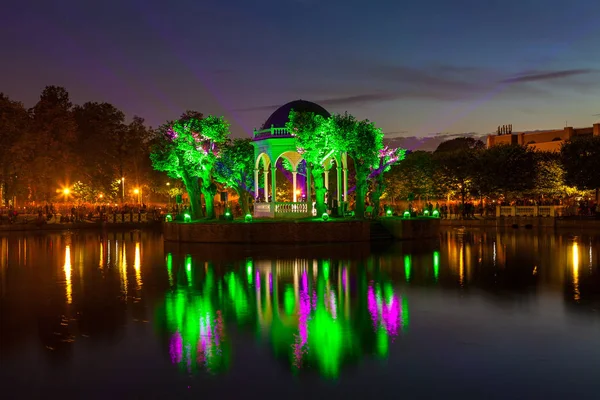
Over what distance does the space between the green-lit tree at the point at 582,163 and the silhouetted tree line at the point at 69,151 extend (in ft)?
160

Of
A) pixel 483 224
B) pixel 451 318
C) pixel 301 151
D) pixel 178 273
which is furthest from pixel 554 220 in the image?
pixel 451 318

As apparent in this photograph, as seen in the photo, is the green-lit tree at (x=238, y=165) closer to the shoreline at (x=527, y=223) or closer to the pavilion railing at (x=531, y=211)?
the shoreline at (x=527, y=223)

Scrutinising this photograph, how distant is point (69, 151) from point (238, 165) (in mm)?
29443

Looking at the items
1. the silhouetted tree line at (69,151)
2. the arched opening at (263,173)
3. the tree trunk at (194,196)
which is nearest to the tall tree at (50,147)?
the silhouetted tree line at (69,151)

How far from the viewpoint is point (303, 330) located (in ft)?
37.2

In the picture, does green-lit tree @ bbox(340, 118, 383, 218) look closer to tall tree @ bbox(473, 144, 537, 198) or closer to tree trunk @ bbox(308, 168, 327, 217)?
tree trunk @ bbox(308, 168, 327, 217)

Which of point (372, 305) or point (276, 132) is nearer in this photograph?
point (372, 305)

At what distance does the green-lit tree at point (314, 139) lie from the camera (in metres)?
35.3

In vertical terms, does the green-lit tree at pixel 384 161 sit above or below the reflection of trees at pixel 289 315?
above

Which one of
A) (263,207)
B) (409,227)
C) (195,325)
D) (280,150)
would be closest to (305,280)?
(195,325)

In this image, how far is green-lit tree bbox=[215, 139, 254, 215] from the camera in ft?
141

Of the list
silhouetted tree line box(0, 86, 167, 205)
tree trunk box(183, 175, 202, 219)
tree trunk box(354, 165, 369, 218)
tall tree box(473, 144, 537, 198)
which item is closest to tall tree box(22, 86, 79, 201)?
silhouetted tree line box(0, 86, 167, 205)

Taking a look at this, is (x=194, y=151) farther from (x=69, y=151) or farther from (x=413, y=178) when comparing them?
(x=413, y=178)

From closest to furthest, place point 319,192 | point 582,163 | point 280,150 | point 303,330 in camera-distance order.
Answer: point 303,330
point 319,192
point 280,150
point 582,163
